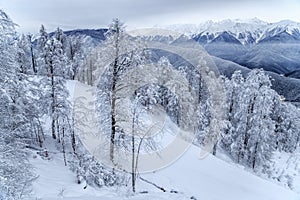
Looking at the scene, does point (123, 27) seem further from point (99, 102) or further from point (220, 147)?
point (220, 147)

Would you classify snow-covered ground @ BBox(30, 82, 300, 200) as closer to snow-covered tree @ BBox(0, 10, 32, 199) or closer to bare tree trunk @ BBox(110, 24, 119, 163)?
bare tree trunk @ BBox(110, 24, 119, 163)

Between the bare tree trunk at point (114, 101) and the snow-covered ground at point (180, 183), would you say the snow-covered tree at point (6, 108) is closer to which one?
the snow-covered ground at point (180, 183)

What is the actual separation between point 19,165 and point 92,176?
547 cm

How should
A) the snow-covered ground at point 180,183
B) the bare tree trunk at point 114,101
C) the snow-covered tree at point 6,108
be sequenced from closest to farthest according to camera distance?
1. the snow-covered tree at point 6,108
2. the snow-covered ground at point 180,183
3. the bare tree trunk at point 114,101

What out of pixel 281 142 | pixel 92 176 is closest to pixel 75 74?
pixel 92 176

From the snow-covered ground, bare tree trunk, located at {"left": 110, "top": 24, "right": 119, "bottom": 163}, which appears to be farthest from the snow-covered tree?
bare tree trunk, located at {"left": 110, "top": 24, "right": 119, "bottom": 163}

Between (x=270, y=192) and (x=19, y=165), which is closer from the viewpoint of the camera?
(x=19, y=165)

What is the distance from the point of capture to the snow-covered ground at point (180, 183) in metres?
11.6

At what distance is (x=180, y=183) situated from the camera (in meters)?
16.9

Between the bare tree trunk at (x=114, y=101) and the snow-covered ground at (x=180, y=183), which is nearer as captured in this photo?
the snow-covered ground at (x=180, y=183)

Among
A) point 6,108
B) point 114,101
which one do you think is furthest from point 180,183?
point 6,108

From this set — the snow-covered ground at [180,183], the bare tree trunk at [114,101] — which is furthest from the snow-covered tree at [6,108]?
the bare tree trunk at [114,101]

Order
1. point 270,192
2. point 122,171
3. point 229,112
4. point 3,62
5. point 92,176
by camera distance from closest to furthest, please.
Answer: point 3,62, point 92,176, point 122,171, point 270,192, point 229,112

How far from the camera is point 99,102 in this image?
1340 centimetres
